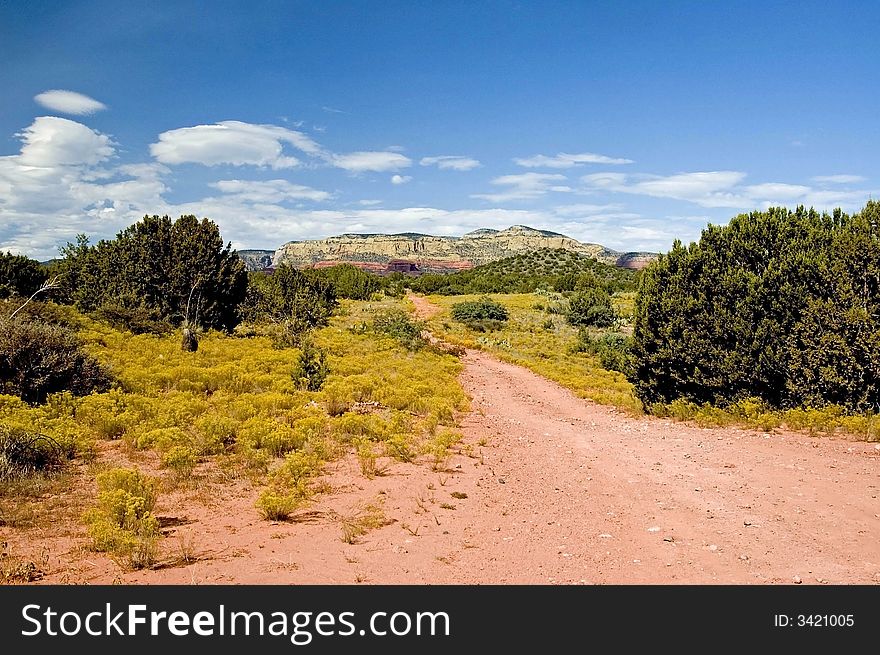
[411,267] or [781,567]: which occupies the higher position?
[411,267]

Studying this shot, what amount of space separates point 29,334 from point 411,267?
11188 cm

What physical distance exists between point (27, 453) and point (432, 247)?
517 feet

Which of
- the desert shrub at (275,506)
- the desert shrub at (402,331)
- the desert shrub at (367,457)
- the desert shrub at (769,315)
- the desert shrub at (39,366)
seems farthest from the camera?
the desert shrub at (402,331)

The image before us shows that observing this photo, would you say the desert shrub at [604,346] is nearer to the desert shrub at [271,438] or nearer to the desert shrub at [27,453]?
the desert shrub at [271,438]

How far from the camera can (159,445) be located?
30.0ft

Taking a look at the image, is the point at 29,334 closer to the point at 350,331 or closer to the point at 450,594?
the point at 450,594

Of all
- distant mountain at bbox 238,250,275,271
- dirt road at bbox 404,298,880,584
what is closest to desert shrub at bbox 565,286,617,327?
dirt road at bbox 404,298,880,584

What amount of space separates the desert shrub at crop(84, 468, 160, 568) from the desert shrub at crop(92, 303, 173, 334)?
58.2 ft

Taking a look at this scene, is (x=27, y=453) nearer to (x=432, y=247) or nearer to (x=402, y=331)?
(x=402, y=331)

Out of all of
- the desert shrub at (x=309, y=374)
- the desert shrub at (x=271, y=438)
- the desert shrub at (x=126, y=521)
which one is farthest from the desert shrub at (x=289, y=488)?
the desert shrub at (x=309, y=374)

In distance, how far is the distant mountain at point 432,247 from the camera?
143625 mm

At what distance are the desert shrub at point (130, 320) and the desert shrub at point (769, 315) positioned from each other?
1896 centimetres

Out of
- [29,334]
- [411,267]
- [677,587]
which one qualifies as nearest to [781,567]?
[677,587]

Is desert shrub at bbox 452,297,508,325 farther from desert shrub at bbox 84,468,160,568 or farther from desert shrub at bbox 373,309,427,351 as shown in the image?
desert shrub at bbox 84,468,160,568
